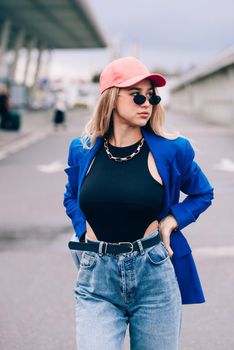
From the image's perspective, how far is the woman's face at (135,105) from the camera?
2826 mm

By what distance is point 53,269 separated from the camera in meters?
6.18

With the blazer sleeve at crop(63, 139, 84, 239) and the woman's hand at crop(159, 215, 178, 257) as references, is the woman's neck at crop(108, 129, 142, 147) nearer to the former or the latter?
the blazer sleeve at crop(63, 139, 84, 239)

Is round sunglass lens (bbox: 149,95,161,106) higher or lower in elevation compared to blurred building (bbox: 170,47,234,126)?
higher

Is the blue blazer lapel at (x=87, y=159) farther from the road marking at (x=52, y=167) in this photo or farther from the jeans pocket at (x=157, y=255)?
the road marking at (x=52, y=167)

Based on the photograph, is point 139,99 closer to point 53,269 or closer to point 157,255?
point 157,255

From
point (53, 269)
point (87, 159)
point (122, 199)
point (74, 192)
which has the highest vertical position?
point (87, 159)

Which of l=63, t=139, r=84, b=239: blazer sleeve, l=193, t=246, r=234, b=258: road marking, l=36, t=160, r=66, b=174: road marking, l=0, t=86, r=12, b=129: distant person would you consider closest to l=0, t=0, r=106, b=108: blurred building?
l=0, t=86, r=12, b=129: distant person

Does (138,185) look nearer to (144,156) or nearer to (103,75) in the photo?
(144,156)

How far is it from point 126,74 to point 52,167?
483 inches

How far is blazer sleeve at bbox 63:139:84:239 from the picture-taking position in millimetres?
2957

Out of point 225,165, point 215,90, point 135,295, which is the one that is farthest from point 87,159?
point 215,90

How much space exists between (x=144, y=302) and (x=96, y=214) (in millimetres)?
416

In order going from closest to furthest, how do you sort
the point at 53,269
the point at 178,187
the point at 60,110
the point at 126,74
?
the point at 126,74, the point at 178,187, the point at 53,269, the point at 60,110

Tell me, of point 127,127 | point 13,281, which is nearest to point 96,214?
point 127,127
